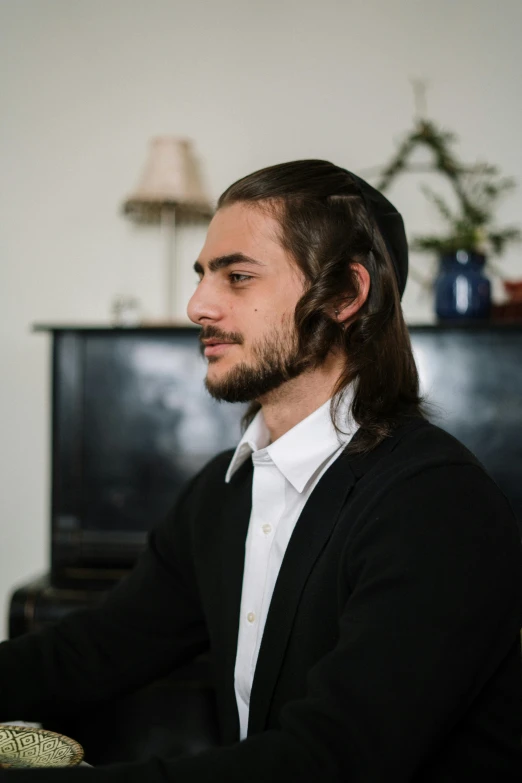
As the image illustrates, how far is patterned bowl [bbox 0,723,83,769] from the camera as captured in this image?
94 cm

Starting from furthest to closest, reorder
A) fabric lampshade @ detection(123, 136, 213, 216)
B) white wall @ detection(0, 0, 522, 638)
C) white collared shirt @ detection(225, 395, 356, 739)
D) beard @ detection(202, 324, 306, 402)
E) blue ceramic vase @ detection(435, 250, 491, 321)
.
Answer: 1. white wall @ detection(0, 0, 522, 638)
2. fabric lampshade @ detection(123, 136, 213, 216)
3. blue ceramic vase @ detection(435, 250, 491, 321)
4. beard @ detection(202, 324, 306, 402)
5. white collared shirt @ detection(225, 395, 356, 739)

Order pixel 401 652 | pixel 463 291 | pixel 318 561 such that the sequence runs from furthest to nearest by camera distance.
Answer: pixel 463 291, pixel 318 561, pixel 401 652

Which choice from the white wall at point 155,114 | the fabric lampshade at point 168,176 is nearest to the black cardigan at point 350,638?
the fabric lampshade at point 168,176

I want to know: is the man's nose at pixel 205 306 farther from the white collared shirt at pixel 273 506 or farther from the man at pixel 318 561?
the white collared shirt at pixel 273 506

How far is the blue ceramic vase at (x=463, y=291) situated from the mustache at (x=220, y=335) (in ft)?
3.68

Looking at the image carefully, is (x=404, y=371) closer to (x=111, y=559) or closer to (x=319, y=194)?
(x=319, y=194)

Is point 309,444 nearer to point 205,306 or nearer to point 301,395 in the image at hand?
point 301,395

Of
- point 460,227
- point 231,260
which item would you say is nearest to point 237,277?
point 231,260

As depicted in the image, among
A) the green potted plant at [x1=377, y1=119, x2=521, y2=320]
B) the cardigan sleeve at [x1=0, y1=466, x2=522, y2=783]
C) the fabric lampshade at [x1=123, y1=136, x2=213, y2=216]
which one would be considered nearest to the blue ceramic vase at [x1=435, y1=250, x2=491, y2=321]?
the green potted plant at [x1=377, y1=119, x2=521, y2=320]

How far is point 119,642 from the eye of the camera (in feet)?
4.73

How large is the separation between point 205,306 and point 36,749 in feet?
2.44

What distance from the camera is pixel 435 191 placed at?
2805 millimetres

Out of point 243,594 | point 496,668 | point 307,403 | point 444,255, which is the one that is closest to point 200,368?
point 444,255

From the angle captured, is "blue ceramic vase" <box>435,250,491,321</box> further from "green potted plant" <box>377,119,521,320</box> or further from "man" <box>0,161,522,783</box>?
"man" <box>0,161,522,783</box>
